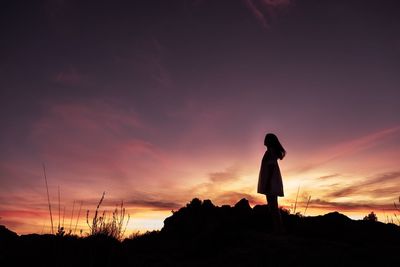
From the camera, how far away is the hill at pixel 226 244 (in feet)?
25.4

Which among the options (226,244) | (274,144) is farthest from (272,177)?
(226,244)

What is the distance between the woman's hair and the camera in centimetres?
1062

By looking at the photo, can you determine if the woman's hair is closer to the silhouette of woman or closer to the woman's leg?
the silhouette of woman

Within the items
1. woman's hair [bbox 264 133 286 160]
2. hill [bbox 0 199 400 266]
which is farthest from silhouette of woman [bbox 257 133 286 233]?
hill [bbox 0 199 400 266]

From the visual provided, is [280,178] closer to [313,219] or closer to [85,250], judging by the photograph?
[313,219]

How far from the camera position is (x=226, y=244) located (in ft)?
33.9

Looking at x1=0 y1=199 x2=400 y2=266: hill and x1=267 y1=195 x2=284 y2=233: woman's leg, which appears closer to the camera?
x1=0 y1=199 x2=400 y2=266: hill

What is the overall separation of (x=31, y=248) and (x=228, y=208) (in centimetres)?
723

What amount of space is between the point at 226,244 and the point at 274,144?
3.05m

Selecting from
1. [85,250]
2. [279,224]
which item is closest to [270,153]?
[279,224]

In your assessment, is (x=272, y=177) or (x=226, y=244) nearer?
(x=226, y=244)

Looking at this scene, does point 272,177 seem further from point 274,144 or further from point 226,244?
point 226,244

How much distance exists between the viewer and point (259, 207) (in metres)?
13.7

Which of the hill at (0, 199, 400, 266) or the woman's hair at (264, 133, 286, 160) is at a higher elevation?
the woman's hair at (264, 133, 286, 160)
